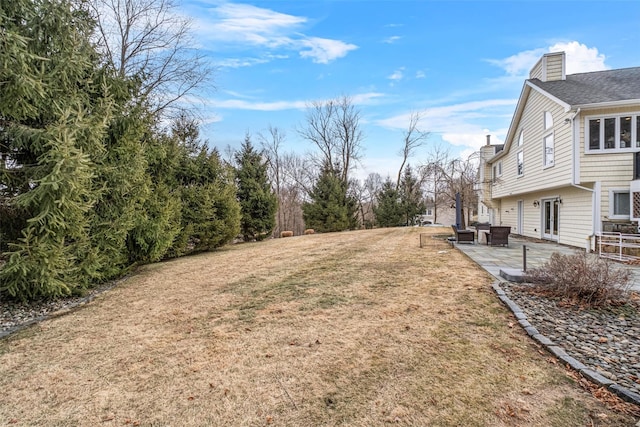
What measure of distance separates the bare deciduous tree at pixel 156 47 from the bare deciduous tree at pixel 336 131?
1639cm

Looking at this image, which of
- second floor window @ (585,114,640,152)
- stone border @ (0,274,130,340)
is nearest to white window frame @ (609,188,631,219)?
second floor window @ (585,114,640,152)

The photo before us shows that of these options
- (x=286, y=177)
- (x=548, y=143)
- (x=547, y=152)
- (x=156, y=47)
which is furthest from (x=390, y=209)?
A: (x=156, y=47)

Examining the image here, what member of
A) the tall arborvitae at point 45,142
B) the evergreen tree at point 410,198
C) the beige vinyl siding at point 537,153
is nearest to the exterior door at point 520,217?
the beige vinyl siding at point 537,153

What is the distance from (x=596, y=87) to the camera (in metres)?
10.6

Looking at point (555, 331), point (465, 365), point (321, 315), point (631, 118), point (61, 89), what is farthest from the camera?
point (631, 118)

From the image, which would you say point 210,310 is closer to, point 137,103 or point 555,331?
point 555,331

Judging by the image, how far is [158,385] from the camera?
2.65 metres

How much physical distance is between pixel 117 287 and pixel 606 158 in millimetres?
13775

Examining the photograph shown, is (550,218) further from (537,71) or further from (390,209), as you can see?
(390,209)

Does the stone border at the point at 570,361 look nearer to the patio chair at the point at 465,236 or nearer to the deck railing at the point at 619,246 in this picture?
the deck railing at the point at 619,246

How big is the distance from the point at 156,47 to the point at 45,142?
11121 millimetres

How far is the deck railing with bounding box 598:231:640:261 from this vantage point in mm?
7943

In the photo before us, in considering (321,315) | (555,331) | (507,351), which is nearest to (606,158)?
(555,331)

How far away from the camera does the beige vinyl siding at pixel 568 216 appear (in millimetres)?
9969
